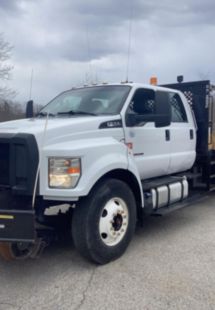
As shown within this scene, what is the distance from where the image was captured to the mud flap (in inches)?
150

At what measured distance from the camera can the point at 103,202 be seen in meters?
4.45

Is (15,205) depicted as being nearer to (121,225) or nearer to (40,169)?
(40,169)

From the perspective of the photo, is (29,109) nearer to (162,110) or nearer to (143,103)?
(143,103)

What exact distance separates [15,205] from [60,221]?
1.06 meters

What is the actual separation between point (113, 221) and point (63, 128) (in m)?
1.27

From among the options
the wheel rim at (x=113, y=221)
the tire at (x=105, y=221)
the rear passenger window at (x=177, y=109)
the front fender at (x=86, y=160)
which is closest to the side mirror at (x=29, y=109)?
the front fender at (x=86, y=160)

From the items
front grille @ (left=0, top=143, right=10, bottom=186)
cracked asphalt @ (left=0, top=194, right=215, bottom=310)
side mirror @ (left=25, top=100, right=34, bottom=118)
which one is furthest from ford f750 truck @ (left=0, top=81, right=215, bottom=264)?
side mirror @ (left=25, top=100, right=34, bottom=118)

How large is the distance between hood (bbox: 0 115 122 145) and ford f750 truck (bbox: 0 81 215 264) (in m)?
0.01

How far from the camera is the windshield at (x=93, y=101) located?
5.24 meters

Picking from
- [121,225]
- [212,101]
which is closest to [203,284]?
[121,225]

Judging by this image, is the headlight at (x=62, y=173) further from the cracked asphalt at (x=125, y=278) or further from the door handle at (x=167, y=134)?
the door handle at (x=167, y=134)

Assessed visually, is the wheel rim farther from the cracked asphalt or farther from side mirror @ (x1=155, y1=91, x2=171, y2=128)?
side mirror @ (x1=155, y1=91, x2=171, y2=128)

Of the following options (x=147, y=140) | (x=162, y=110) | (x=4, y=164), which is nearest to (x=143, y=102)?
(x=162, y=110)

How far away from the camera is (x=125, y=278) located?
4.21m
